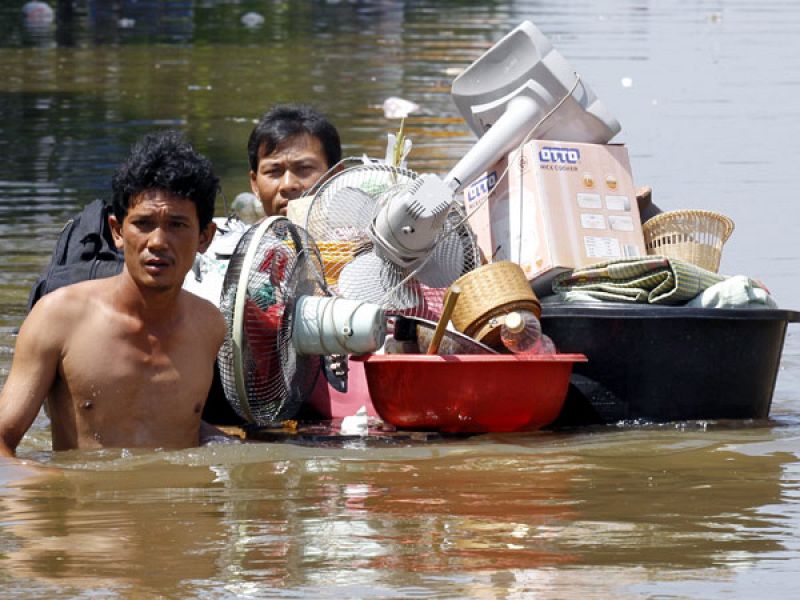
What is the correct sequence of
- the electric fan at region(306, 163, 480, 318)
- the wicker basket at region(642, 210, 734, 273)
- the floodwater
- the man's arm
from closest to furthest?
the floodwater → the man's arm → the electric fan at region(306, 163, 480, 318) → the wicker basket at region(642, 210, 734, 273)

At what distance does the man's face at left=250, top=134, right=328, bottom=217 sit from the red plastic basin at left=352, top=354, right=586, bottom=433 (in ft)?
5.16

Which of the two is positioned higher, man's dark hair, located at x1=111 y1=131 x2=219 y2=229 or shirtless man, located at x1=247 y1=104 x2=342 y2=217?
shirtless man, located at x1=247 y1=104 x2=342 y2=217

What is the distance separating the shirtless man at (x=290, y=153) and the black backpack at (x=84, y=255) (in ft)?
3.13

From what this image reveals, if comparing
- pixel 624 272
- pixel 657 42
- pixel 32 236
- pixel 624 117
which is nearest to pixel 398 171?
pixel 624 272

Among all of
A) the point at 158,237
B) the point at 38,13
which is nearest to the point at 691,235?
the point at 158,237

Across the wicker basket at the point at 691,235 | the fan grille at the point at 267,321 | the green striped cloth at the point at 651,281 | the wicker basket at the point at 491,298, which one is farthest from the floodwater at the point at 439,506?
the wicker basket at the point at 691,235

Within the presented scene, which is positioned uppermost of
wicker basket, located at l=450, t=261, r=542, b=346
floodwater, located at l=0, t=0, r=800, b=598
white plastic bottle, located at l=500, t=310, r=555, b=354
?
wicker basket, located at l=450, t=261, r=542, b=346

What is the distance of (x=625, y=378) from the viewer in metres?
6.89

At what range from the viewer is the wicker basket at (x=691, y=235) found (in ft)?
24.7

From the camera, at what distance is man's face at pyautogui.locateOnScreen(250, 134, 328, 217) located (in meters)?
7.99

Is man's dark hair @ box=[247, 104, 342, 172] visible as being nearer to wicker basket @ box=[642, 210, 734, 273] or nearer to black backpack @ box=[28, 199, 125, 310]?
black backpack @ box=[28, 199, 125, 310]

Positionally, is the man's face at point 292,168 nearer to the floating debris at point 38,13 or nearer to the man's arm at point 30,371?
the man's arm at point 30,371

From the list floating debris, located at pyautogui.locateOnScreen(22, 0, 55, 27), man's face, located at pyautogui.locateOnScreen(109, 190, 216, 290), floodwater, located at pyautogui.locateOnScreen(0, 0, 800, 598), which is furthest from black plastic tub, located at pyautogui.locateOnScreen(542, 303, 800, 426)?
floating debris, located at pyautogui.locateOnScreen(22, 0, 55, 27)

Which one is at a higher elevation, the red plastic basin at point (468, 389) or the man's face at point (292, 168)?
the man's face at point (292, 168)
